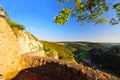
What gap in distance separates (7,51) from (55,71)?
4.51 m

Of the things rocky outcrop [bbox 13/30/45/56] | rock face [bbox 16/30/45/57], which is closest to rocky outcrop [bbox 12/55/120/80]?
rock face [bbox 16/30/45/57]

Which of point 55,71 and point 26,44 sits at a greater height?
point 26,44

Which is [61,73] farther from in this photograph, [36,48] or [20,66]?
[36,48]

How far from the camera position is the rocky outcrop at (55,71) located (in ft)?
40.6

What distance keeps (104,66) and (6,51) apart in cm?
8764

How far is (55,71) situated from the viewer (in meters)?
16.2

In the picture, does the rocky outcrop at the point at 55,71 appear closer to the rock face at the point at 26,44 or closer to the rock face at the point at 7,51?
the rock face at the point at 7,51

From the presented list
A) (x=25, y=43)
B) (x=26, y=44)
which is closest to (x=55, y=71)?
(x=25, y=43)

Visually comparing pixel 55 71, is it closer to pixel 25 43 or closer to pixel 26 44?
pixel 25 43

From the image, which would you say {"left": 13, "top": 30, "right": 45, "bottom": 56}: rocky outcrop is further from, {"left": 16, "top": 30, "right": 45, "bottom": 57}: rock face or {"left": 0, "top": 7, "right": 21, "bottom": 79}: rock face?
{"left": 0, "top": 7, "right": 21, "bottom": 79}: rock face

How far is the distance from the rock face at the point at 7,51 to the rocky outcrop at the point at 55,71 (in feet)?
3.19

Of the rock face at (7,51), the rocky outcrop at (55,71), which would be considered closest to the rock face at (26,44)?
the rocky outcrop at (55,71)

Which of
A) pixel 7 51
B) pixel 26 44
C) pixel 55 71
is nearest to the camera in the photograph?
pixel 55 71

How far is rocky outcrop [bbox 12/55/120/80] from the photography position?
12.4 m
